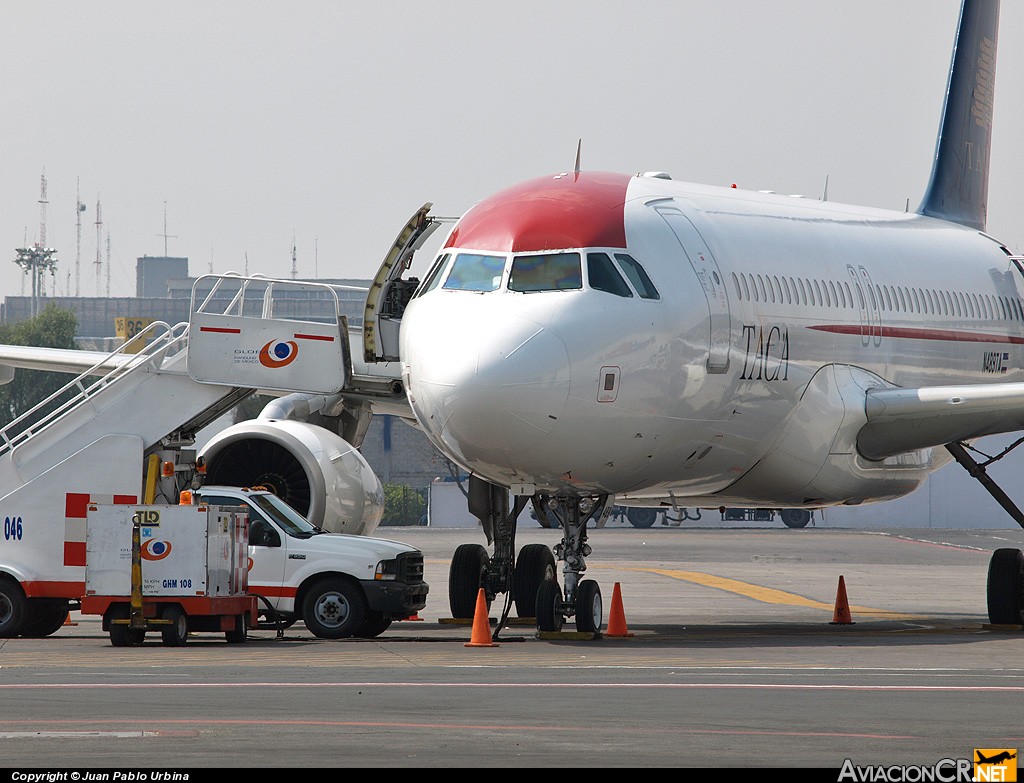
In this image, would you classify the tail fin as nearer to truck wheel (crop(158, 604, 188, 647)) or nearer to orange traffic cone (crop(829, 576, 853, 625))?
orange traffic cone (crop(829, 576, 853, 625))

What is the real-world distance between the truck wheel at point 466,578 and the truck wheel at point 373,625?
5.64 feet

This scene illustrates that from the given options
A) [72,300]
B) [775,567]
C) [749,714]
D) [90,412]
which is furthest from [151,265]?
[749,714]

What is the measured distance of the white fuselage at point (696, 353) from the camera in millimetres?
15320

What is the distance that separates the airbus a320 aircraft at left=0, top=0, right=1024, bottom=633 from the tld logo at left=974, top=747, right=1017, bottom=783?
21.5 feet

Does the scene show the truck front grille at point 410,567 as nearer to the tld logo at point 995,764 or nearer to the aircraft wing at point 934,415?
the aircraft wing at point 934,415

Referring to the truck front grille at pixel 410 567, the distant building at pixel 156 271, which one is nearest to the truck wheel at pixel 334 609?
the truck front grille at pixel 410 567

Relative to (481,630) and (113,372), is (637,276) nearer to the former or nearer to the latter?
(481,630)

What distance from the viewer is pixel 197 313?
19.5 m

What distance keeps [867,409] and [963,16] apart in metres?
10.0

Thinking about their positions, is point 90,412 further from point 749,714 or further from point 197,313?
point 749,714

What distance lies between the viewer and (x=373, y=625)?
18.9m

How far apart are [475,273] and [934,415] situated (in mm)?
5723

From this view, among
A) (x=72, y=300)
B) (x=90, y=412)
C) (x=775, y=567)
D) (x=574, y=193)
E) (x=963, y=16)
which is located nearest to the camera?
(x=574, y=193)

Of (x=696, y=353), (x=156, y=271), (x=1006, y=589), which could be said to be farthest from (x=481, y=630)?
(x=156, y=271)
